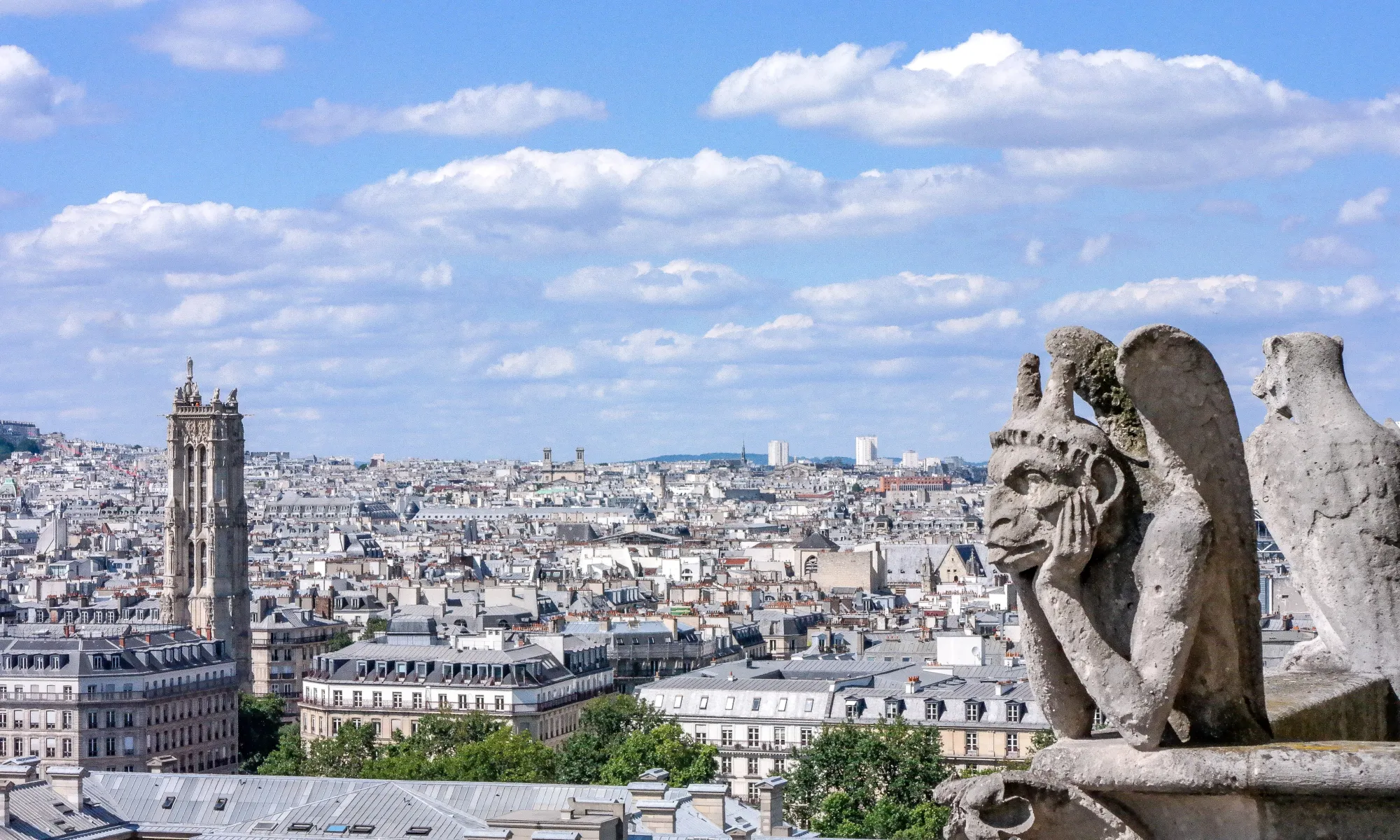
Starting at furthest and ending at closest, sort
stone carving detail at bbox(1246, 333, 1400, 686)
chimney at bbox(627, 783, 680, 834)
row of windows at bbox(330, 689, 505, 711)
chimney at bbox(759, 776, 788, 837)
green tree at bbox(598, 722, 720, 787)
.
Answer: row of windows at bbox(330, 689, 505, 711) < green tree at bbox(598, 722, 720, 787) < chimney at bbox(759, 776, 788, 837) < chimney at bbox(627, 783, 680, 834) < stone carving detail at bbox(1246, 333, 1400, 686)

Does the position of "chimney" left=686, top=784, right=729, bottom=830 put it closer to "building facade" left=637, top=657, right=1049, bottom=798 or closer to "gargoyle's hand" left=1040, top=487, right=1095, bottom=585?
"building facade" left=637, top=657, right=1049, bottom=798

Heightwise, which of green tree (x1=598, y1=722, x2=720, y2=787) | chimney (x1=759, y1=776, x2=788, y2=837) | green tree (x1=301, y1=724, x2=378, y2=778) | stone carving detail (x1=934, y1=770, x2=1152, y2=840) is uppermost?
stone carving detail (x1=934, y1=770, x2=1152, y2=840)

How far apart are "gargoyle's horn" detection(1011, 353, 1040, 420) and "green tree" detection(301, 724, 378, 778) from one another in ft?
202

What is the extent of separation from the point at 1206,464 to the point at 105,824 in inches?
1440

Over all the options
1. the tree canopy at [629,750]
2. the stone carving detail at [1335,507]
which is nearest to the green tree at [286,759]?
the tree canopy at [629,750]

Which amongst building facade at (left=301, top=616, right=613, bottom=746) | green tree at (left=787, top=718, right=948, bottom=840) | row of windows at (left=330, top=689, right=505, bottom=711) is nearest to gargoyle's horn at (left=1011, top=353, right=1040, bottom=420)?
green tree at (left=787, top=718, right=948, bottom=840)

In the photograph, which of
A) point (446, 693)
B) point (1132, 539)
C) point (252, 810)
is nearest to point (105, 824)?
point (252, 810)

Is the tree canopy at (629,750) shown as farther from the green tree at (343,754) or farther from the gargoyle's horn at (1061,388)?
the gargoyle's horn at (1061,388)

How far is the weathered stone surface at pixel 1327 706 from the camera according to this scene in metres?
6.00

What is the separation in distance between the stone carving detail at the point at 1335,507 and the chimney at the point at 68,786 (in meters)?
35.6

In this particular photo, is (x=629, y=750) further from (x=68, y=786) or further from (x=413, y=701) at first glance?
(x=68, y=786)

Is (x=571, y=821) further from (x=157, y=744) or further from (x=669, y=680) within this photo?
(x=157, y=744)

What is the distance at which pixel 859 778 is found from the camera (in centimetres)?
5706

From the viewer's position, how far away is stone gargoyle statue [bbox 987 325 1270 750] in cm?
551
